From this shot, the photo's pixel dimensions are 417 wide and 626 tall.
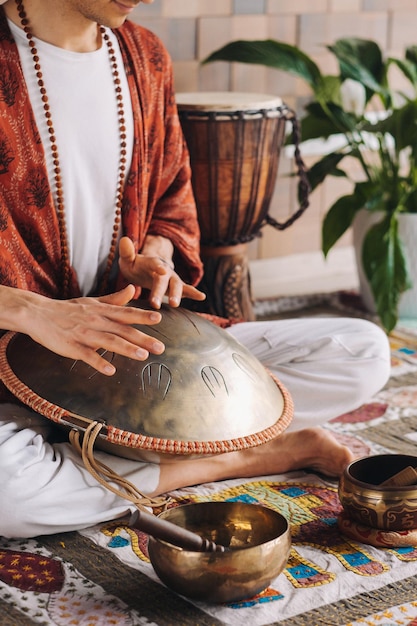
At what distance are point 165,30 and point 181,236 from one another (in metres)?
1.49

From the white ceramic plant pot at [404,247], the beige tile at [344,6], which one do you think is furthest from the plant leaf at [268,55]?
the beige tile at [344,6]

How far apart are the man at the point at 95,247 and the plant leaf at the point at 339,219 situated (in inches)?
43.0

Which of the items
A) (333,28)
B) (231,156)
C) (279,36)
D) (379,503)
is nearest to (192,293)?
(379,503)

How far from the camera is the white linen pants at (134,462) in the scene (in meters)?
2.11

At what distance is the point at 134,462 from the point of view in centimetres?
229

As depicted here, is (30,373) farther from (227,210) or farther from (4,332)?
(227,210)

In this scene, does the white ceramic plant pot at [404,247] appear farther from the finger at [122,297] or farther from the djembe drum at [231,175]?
the finger at [122,297]

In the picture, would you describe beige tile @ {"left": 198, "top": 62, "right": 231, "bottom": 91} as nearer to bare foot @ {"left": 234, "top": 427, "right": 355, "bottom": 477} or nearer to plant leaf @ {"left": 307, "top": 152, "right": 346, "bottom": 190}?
plant leaf @ {"left": 307, "top": 152, "right": 346, "bottom": 190}

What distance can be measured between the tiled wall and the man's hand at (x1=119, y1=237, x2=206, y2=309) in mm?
1656

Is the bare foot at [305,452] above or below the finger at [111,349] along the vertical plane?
below

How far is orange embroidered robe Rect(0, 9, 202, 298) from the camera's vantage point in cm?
228

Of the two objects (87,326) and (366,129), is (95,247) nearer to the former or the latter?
(87,326)

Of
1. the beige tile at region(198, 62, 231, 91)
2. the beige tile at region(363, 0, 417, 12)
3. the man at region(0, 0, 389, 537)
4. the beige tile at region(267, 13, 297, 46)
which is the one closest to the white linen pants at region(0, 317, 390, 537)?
the man at region(0, 0, 389, 537)

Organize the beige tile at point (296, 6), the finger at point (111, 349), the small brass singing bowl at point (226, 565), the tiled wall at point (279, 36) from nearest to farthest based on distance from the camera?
the small brass singing bowl at point (226, 565) < the finger at point (111, 349) < the tiled wall at point (279, 36) < the beige tile at point (296, 6)
